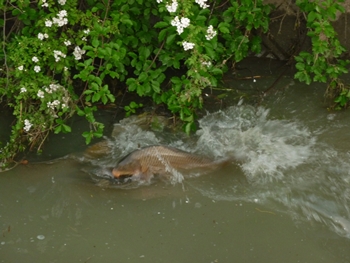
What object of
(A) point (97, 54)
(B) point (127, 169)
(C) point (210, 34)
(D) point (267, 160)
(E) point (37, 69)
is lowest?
(B) point (127, 169)

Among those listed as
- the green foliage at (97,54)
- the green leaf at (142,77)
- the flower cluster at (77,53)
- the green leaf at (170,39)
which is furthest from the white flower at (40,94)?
the green leaf at (170,39)

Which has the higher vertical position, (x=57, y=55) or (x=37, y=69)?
(x=57, y=55)

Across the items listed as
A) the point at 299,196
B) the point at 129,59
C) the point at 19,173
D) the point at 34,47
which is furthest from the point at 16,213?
the point at 299,196

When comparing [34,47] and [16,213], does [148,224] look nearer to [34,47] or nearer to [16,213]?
[16,213]

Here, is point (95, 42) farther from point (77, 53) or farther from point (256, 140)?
point (256, 140)

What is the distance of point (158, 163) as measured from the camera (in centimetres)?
450

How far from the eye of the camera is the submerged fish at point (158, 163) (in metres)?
4.47

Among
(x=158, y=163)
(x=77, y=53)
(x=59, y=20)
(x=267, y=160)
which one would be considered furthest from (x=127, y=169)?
(x=59, y=20)

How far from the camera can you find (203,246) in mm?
3762

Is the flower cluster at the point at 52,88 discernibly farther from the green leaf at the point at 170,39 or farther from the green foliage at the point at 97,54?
the green leaf at the point at 170,39

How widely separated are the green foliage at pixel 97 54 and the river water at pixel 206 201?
33 centimetres

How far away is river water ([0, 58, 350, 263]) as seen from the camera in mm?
3736

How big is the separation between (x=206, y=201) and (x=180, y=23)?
4.51ft

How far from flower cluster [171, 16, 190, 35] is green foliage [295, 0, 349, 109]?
3.78 ft
